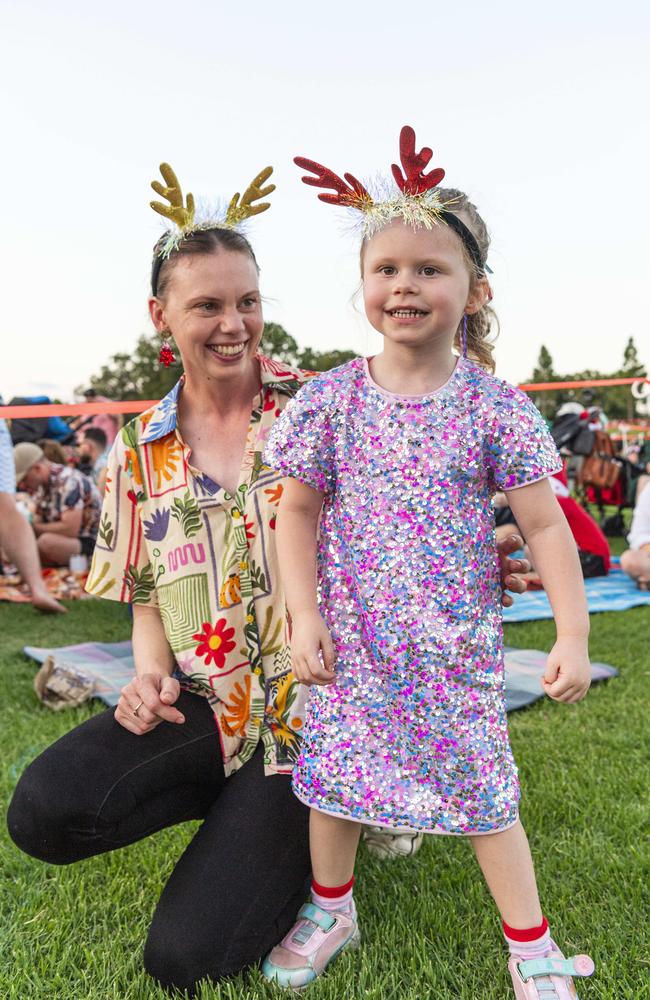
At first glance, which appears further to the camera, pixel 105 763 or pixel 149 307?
pixel 149 307

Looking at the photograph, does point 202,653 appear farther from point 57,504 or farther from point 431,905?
point 57,504

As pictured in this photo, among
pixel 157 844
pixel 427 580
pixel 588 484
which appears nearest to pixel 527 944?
pixel 427 580

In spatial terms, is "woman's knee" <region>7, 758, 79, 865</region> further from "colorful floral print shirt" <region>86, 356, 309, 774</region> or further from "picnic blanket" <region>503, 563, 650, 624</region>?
"picnic blanket" <region>503, 563, 650, 624</region>

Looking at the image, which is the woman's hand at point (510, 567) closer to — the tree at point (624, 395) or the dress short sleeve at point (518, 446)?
the dress short sleeve at point (518, 446)

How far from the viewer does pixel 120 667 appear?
13.8ft

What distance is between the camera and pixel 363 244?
1.77m

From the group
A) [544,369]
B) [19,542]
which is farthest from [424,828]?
[544,369]

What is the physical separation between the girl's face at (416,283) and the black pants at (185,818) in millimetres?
1053

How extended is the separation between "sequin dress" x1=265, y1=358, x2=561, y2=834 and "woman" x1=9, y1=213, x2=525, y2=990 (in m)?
0.26

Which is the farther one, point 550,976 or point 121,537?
point 121,537

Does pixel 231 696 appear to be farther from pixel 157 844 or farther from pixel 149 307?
pixel 149 307

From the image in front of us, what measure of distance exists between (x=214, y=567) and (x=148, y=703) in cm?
35

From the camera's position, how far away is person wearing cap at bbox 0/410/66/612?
5379mm

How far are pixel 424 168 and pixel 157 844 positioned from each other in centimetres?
187
